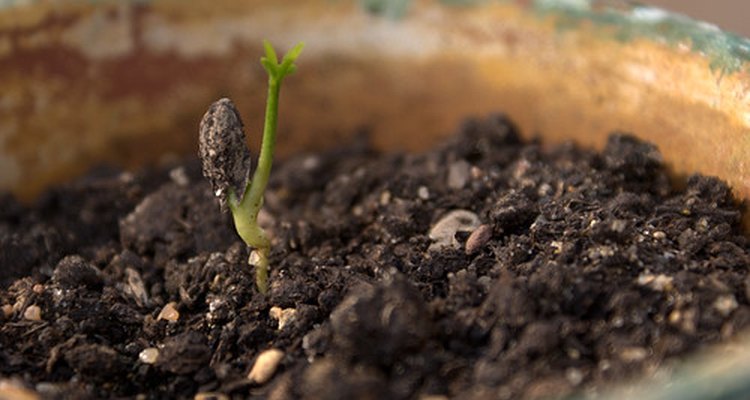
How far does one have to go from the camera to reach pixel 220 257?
1221 millimetres

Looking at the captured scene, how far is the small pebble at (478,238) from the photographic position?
114 cm

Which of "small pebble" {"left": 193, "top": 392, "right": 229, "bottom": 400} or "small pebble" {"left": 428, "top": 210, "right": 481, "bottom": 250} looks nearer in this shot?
"small pebble" {"left": 193, "top": 392, "right": 229, "bottom": 400}

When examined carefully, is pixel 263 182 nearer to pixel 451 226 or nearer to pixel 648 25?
pixel 451 226

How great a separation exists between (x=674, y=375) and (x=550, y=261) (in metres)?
0.23

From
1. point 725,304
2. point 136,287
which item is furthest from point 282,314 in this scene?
point 725,304

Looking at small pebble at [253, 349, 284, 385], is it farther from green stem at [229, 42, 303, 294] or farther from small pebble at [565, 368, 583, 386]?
small pebble at [565, 368, 583, 386]

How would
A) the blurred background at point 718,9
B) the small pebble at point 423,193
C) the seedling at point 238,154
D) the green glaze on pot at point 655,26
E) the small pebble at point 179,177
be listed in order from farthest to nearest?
the blurred background at point 718,9, the small pebble at point 179,177, the small pebble at point 423,193, the green glaze on pot at point 655,26, the seedling at point 238,154

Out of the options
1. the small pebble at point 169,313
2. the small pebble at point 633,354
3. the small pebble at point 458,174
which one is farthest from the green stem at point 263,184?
the small pebble at point 633,354

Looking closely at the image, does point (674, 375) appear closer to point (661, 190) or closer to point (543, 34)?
point (661, 190)

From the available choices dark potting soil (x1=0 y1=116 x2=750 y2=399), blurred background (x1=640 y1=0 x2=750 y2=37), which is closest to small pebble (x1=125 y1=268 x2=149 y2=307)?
dark potting soil (x1=0 y1=116 x2=750 y2=399)

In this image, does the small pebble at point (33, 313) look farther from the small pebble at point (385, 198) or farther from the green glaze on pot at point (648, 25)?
the green glaze on pot at point (648, 25)

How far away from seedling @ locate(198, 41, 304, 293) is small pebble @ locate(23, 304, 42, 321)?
25 cm

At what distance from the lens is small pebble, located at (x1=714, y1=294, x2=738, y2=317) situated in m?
0.93

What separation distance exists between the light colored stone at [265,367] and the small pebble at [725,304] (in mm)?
441
